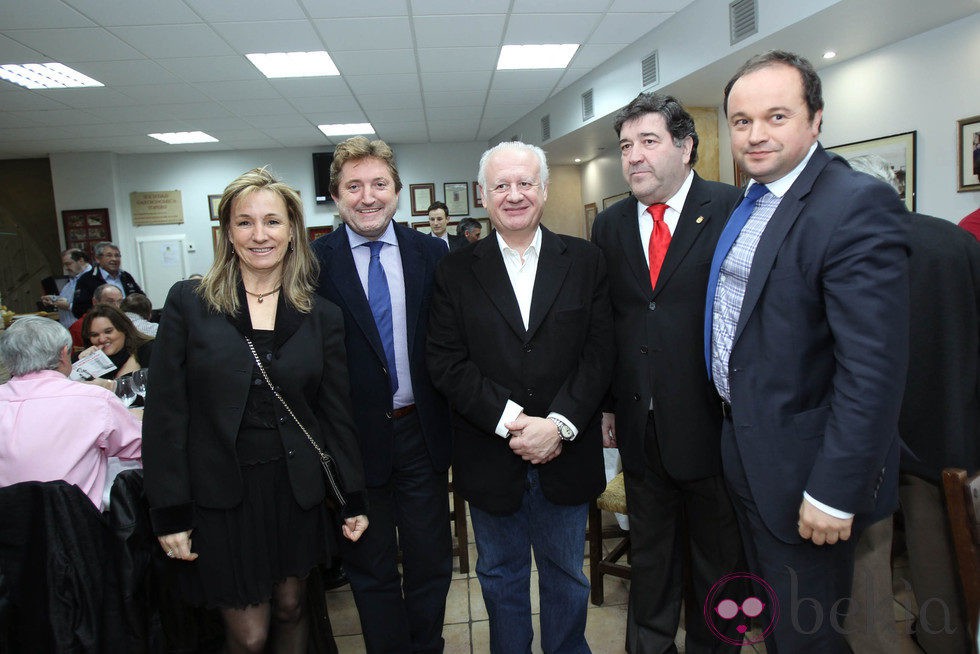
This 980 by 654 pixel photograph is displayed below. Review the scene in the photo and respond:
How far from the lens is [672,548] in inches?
76.4

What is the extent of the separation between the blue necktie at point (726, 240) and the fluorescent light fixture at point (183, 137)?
30.3 feet

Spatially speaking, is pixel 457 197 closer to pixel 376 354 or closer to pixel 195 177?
pixel 195 177

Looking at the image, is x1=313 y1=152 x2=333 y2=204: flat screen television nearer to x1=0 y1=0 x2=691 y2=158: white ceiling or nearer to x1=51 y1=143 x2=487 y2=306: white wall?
x1=51 y1=143 x2=487 y2=306: white wall

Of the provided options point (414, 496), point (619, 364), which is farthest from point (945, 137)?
point (414, 496)

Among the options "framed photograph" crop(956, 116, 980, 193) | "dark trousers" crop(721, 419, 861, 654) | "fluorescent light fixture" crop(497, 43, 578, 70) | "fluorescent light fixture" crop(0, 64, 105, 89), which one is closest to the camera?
"dark trousers" crop(721, 419, 861, 654)

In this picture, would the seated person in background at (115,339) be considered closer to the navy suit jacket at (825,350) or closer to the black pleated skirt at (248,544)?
the black pleated skirt at (248,544)

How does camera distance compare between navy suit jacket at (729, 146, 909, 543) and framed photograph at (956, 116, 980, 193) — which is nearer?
navy suit jacket at (729, 146, 909, 543)

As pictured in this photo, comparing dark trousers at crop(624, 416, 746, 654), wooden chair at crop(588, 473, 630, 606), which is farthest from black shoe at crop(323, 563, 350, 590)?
dark trousers at crop(624, 416, 746, 654)

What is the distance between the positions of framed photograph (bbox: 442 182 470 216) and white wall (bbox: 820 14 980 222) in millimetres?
7164

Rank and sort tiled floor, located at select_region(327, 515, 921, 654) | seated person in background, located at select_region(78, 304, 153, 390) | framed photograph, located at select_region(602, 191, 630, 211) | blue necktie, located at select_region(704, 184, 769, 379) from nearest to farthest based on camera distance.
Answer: blue necktie, located at select_region(704, 184, 769, 379), tiled floor, located at select_region(327, 515, 921, 654), seated person in background, located at select_region(78, 304, 153, 390), framed photograph, located at select_region(602, 191, 630, 211)

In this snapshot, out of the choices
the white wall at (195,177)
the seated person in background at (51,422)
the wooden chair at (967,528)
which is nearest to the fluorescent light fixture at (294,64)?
the white wall at (195,177)

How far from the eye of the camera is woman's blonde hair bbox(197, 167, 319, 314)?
169cm

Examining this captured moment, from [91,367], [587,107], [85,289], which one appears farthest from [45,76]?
[587,107]

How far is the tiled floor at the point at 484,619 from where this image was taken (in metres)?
2.34
